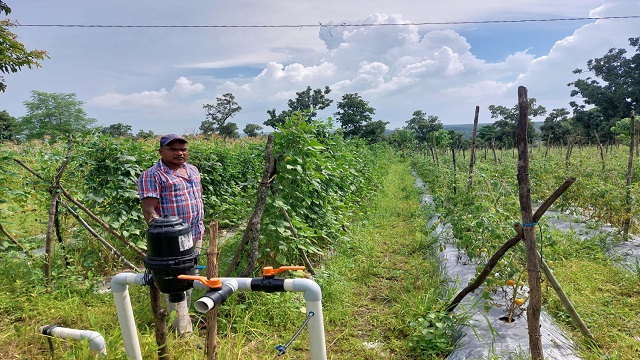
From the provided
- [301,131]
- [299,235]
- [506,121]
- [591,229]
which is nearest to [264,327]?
[299,235]

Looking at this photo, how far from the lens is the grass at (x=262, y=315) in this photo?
2.70m

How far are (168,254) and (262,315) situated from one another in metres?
1.92

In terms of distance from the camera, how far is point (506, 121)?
168 ft

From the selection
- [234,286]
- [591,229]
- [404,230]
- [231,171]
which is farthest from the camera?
[231,171]

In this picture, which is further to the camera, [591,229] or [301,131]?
[591,229]

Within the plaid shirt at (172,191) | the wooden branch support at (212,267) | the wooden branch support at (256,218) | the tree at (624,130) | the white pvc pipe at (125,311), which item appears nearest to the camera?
the wooden branch support at (212,267)

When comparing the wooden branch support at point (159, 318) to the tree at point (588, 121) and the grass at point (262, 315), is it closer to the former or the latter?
the grass at point (262, 315)

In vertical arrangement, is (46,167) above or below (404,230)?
above

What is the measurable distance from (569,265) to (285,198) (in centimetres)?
350

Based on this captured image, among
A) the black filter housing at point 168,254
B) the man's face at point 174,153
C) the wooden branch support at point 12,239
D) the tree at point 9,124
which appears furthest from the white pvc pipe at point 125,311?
the tree at point 9,124

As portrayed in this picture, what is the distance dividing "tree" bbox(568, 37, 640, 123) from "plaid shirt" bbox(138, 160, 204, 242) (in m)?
44.2

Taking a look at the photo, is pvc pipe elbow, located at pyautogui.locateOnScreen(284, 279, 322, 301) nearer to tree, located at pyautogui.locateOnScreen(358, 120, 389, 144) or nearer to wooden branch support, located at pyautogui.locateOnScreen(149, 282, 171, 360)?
wooden branch support, located at pyautogui.locateOnScreen(149, 282, 171, 360)

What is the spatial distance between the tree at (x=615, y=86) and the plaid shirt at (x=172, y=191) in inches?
1740

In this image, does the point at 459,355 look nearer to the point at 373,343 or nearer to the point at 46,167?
the point at 373,343
